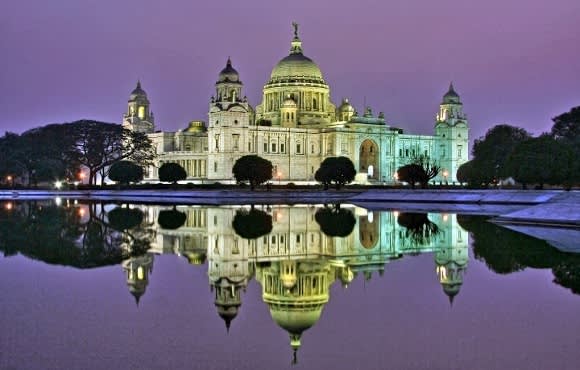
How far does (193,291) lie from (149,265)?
13.5 feet

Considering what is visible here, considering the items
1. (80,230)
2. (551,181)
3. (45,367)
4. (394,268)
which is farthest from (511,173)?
(45,367)

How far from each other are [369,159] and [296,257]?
90.4m

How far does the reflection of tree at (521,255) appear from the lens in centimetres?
1797

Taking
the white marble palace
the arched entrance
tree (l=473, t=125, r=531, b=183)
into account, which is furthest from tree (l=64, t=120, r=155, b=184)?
tree (l=473, t=125, r=531, b=183)

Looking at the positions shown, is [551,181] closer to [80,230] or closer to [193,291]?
[80,230]

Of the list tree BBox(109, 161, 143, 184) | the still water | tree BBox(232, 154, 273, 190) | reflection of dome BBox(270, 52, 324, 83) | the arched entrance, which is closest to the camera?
the still water

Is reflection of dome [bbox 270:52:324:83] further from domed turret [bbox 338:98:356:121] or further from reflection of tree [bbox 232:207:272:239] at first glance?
reflection of tree [bbox 232:207:272:239]

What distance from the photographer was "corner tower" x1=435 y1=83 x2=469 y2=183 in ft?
388

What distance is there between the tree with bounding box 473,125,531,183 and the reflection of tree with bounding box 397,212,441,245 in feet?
102

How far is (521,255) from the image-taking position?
21.8 meters

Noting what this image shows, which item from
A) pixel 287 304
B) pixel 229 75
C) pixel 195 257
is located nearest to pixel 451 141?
pixel 229 75

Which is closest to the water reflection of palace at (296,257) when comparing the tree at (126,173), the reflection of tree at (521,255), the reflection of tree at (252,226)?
the reflection of tree at (252,226)

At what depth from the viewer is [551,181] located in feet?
197

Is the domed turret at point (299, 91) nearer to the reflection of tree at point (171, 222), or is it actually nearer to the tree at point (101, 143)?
the tree at point (101, 143)
